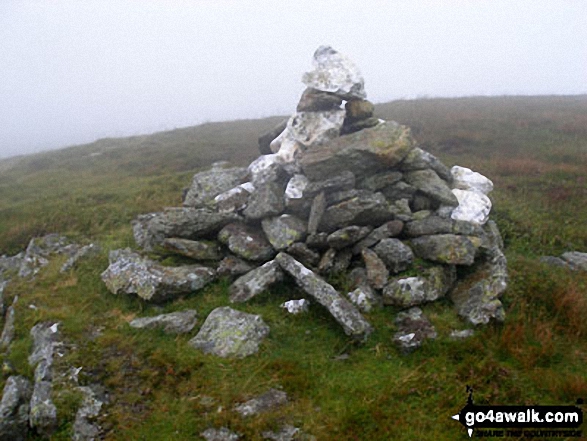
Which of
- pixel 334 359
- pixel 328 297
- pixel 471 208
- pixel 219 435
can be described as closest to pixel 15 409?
pixel 219 435

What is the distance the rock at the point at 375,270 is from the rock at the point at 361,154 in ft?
9.53

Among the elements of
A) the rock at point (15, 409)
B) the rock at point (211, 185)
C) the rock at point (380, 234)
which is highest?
the rock at point (211, 185)

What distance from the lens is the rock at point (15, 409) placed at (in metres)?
7.32

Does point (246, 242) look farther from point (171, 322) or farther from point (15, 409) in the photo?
point (15, 409)

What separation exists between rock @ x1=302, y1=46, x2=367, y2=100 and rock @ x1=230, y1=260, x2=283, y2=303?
6.23 metres

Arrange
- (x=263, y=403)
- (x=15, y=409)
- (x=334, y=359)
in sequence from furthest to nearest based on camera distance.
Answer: (x=334, y=359) < (x=15, y=409) < (x=263, y=403)

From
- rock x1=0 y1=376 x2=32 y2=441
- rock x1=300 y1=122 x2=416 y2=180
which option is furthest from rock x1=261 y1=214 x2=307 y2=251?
rock x1=0 y1=376 x2=32 y2=441

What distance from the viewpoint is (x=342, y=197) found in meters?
11.4

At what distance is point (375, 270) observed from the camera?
10.1m

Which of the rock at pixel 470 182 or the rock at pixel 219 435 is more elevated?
the rock at pixel 470 182

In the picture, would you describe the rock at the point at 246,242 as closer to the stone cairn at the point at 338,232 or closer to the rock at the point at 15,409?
the stone cairn at the point at 338,232

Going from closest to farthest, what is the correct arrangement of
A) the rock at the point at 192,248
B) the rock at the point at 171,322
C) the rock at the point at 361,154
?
the rock at the point at 171,322, the rock at the point at 192,248, the rock at the point at 361,154

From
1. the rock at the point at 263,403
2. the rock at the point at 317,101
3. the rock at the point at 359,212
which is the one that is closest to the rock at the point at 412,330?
the rock at the point at 263,403

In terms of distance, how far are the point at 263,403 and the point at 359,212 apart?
5.56m
